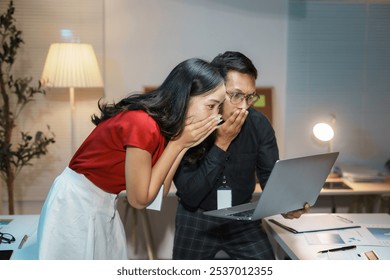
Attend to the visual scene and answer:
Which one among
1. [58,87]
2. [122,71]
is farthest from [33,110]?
[122,71]

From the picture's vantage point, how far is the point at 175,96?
1.40 m

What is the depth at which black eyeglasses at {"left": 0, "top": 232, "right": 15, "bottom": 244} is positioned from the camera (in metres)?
1.59

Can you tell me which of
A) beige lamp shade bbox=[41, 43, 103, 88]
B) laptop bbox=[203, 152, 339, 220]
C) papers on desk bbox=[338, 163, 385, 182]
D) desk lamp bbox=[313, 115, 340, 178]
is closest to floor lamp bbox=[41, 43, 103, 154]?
beige lamp shade bbox=[41, 43, 103, 88]

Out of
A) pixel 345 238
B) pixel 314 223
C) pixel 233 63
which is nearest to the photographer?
pixel 233 63

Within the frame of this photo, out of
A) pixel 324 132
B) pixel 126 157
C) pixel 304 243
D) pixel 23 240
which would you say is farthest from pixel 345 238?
pixel 23 240

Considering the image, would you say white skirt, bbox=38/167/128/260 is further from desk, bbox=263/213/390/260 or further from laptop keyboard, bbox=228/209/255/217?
desk, bbox=263/213/390/260

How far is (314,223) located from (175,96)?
0.73 meters

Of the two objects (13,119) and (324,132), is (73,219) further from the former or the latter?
(324,132)

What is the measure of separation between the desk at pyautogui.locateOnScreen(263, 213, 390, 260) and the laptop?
13 centimetres

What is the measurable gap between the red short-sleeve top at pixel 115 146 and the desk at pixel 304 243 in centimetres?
51

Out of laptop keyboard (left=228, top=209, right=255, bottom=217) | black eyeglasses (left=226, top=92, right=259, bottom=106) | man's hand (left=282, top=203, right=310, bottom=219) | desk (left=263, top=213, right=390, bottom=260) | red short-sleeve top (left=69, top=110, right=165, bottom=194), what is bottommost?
desk (left=263, top=213, right=390, bottom=260)

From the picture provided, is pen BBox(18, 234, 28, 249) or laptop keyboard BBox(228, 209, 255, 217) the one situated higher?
laptop keyboard BBox(228, 209, 255, 217)
